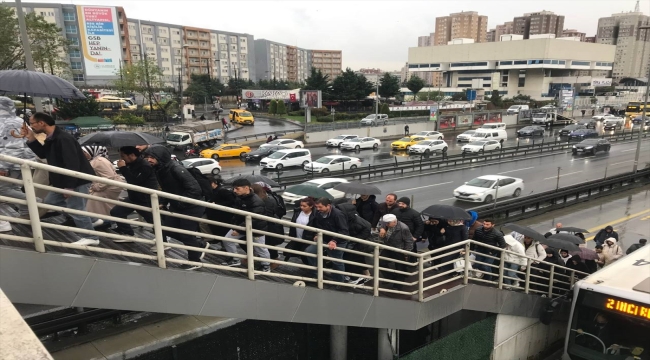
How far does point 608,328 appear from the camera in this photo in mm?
6551

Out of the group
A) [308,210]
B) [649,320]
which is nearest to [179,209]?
[308,210]

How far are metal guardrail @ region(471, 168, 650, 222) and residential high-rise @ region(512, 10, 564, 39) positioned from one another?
16995 centimetres

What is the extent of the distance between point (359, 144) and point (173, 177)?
34.2 m

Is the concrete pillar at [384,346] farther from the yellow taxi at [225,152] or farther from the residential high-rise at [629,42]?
the residential high-rise at [629,42]

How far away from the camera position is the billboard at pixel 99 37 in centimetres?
8000

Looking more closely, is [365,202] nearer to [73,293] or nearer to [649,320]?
[649,320]

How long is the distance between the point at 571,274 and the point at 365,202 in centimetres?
463

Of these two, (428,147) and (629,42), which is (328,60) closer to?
(629,42)

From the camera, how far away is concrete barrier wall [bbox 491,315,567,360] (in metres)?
7.81

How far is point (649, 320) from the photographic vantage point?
5.97 meters

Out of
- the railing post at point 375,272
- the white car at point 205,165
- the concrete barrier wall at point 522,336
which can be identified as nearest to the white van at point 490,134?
the white car at point 205,165

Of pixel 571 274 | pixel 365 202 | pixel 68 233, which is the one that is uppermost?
pixel 68 233

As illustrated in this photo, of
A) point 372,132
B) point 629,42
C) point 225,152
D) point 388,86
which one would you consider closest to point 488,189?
point 225,152

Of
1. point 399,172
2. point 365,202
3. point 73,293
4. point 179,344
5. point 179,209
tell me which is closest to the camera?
point 73,293
